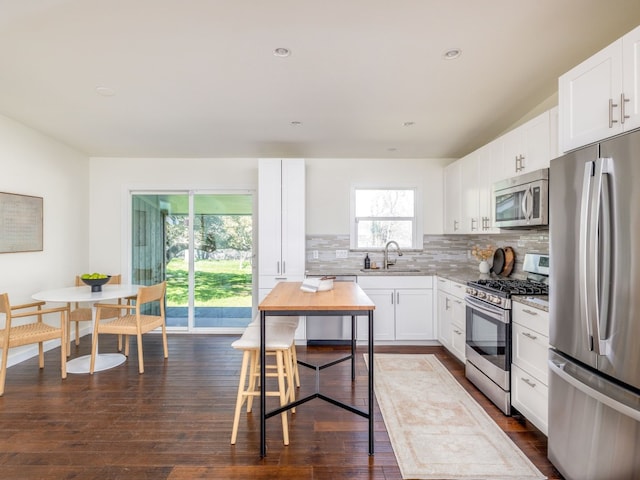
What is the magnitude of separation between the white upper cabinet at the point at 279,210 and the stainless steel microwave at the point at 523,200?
2185mm

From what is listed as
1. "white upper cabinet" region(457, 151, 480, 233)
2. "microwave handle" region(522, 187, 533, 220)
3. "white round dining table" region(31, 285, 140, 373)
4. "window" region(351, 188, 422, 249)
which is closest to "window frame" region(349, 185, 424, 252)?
"window" region(351, 188, 422, 249)

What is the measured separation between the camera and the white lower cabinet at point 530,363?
7.04 feet

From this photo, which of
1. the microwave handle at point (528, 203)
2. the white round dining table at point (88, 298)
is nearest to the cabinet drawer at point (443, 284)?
the microwave handle at point (528, 203)

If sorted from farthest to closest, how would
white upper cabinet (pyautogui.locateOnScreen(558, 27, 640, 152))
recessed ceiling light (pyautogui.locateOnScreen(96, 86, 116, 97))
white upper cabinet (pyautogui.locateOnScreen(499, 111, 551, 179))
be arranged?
1. recessed ceiling light (pyautogui.locateOnScreen(96, 86, 116, 97))
2. white upper cabinet (pyautogui.locateOnScreen(499, 111, 551, 179))
3. white upper cabinet (pyautogui.locateOnScreen(558, 27, 640, 152))

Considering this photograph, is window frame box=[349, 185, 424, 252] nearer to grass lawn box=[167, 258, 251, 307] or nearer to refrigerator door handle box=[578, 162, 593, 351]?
grass lawn box=[167, 258, 251, 307]

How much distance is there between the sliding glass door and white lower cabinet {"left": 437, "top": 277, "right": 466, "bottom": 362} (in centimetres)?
255

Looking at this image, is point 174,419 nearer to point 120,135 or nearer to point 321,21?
point 321,21

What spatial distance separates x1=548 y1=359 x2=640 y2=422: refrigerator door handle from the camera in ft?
4.67

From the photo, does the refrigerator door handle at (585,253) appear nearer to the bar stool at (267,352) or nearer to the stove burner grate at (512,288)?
the stove burner grate at (512,288)

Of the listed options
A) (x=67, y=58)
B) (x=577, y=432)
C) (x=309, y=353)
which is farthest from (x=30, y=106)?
(x=577, y=432)

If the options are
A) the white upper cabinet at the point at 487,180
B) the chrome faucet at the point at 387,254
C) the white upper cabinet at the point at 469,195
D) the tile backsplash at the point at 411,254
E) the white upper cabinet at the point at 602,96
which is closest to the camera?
the white upper cabinet at the point at 602,96

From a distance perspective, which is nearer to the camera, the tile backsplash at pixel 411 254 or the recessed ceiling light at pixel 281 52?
the recessed ceiling light at pixel 281 52

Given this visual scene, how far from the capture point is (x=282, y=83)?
8.70 feet

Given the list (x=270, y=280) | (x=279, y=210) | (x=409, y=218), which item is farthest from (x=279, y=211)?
(x=409, y=218)
